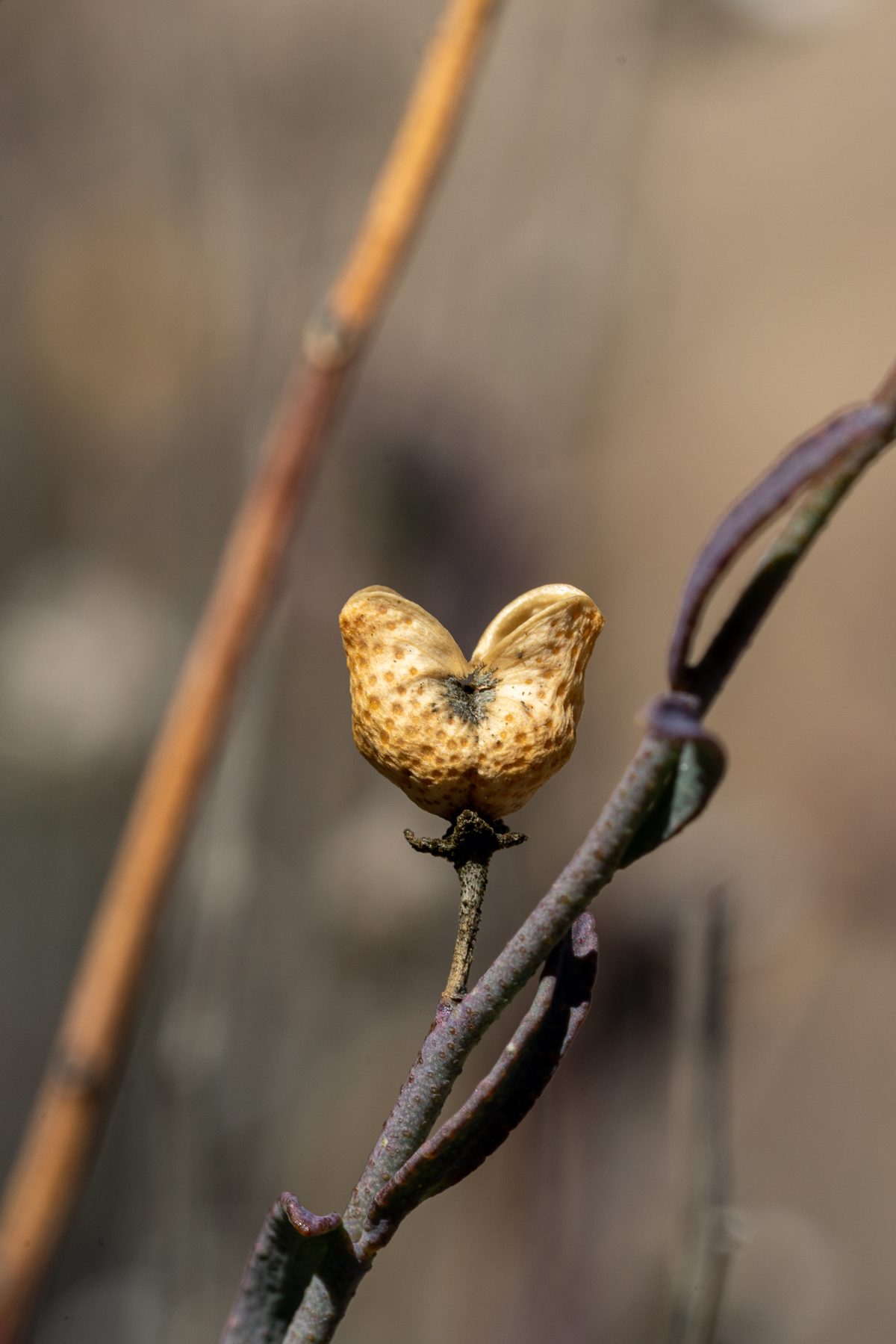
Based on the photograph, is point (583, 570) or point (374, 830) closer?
point (374, 830)

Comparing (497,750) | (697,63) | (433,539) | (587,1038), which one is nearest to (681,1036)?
(587,1038)

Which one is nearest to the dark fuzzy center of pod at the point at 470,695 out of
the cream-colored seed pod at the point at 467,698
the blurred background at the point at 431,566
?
the cream-colored seed pod at the point at 467,698

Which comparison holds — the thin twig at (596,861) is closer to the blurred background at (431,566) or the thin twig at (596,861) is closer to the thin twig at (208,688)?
→ the thin twig at (208,688)

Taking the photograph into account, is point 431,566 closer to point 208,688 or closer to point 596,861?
point 208,688

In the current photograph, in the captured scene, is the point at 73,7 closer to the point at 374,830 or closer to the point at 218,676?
the point at 374,830

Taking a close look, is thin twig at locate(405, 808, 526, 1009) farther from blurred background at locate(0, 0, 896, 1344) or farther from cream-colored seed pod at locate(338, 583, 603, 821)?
blurred background at locate(0, 0, 896, 1344)

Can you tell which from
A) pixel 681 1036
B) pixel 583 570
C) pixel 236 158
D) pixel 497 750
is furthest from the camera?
pixel 583 570

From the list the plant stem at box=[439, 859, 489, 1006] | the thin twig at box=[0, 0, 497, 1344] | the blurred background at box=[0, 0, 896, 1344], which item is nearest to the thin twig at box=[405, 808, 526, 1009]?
the plant stem at box=[439, 859, 489, 1006]
